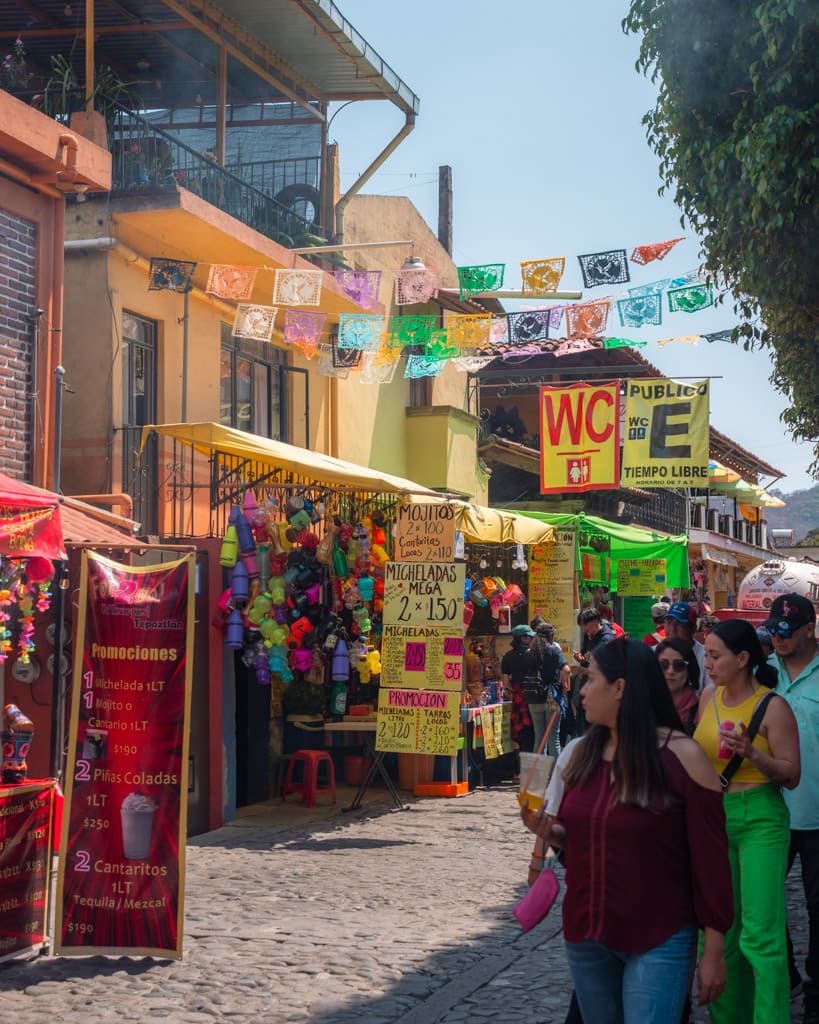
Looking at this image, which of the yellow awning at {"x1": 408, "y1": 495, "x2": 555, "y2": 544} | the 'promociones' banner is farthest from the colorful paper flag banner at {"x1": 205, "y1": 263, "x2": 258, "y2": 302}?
the 'promociones' banner

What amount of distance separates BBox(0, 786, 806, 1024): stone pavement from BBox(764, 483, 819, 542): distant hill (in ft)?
413

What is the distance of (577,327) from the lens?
1551 cm

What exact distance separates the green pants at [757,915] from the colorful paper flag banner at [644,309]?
10376 millimetres

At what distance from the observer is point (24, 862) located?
23.5ft

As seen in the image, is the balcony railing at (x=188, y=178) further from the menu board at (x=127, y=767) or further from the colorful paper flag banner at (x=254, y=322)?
the menu board at (x=127, y=767)

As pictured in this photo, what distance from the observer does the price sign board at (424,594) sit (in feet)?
42.8

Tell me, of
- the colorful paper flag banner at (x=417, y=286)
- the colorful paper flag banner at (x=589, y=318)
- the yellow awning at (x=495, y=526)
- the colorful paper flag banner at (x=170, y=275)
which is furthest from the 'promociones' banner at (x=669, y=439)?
the colorful paper flag banner at (x=170, y=275)

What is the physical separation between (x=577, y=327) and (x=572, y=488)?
10.3 ft

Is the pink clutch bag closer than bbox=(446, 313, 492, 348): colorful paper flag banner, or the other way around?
the pink clutch bag

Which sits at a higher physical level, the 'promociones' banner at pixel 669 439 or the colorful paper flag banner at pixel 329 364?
the colorful paper flag banner at pixel 329 364

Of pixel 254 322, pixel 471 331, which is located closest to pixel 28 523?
pixel 254 322

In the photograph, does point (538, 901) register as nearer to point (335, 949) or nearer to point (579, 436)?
point (335, 949)

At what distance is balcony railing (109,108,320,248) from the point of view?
1461cm

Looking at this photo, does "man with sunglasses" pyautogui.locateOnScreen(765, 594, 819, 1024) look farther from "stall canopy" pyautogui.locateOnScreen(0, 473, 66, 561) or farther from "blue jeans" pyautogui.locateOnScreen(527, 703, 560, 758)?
"blue jeans" pyautogui.locateOnScreen(527, 703, 560, 758)
